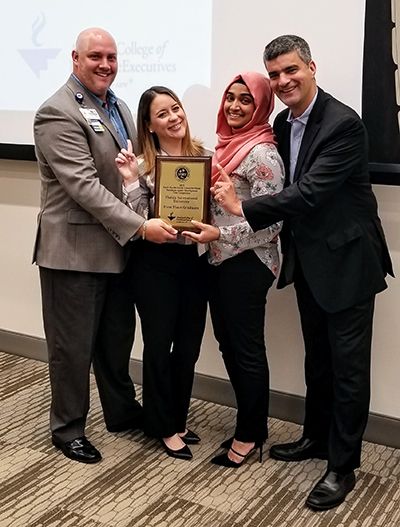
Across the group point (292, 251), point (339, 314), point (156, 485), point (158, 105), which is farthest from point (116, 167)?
point (156, 485)

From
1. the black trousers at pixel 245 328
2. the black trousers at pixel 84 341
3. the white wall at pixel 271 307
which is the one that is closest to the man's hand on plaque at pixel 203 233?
the black trousers at pixel 245 328

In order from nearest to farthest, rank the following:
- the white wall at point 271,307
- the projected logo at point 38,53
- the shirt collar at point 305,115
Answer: the shirt collar at point 305,115 → the white wall at point 271,307 → the projected logo at point 38,53

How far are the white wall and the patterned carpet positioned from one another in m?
0.22

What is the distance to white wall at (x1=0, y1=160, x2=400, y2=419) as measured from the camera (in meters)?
2.75

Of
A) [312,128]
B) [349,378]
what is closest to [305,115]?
[312,128]

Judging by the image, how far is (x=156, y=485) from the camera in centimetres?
253

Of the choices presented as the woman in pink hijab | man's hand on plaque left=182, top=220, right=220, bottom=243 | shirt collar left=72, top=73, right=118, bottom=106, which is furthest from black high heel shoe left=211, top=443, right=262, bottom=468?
shirt collar left=72, top=73, right=118, bottom=106

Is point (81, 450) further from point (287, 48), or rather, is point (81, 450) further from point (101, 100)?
point (287, 48)

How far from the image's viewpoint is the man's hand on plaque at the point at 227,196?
2326mm

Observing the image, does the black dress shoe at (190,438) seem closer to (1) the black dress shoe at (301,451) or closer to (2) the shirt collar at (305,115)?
(1) the black dress shoe at (301,451)

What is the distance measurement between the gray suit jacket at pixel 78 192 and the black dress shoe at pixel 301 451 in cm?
91

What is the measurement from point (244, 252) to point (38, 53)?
1.61 m

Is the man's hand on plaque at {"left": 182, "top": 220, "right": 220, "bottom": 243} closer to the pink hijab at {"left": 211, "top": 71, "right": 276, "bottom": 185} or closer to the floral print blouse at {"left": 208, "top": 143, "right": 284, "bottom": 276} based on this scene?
the floral print blouse at {"left": 208, "top": 143, "right": 284, "bottom": 276}

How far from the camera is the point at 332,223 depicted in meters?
2.29
